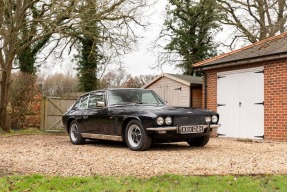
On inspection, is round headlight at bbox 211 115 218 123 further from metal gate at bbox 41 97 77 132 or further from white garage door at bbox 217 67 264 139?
metal gate at bbox 41 97 77 132

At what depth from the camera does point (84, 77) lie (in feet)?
85.9

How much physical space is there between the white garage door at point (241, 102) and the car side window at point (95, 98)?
5304 mm

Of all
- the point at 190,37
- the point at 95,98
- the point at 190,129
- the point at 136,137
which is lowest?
the point at 136,137

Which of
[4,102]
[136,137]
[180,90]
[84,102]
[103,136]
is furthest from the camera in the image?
[180,90]

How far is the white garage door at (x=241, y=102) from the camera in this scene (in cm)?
1270

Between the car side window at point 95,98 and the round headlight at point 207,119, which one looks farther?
the car side window at point 95,98

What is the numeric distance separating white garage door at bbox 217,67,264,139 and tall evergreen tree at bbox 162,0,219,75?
16298 millimetres

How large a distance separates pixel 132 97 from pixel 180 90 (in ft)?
30.8

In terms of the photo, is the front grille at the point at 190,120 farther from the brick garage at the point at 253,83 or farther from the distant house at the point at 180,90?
the distant house at the point at 180,90

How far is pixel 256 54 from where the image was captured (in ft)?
42.0

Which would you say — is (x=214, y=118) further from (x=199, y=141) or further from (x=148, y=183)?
(x=148, y=183)

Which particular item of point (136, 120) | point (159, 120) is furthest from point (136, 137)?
point (159, 120)

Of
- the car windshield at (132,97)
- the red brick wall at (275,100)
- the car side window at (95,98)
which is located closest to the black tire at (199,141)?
the car windshield at (132,97)

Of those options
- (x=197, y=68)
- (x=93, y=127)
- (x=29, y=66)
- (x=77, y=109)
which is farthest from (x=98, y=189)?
(x=29, y=66)
